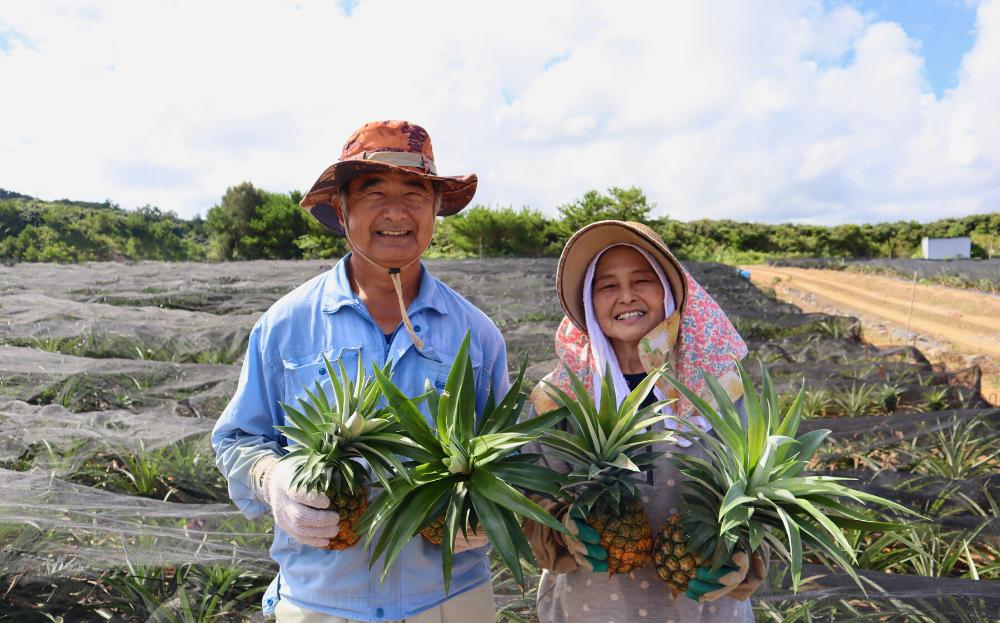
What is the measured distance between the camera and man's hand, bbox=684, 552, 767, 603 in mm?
1451

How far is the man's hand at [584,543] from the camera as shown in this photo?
4.92ft

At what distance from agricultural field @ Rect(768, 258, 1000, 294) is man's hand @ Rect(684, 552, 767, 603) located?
14833 mm

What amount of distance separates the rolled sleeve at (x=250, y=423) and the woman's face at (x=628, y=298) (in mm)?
986

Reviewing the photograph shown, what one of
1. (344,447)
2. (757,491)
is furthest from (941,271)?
(344,447)

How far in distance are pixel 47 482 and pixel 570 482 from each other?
323 cm

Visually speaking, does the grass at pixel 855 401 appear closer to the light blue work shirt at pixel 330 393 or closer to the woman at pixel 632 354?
the woman at pixel 632 354

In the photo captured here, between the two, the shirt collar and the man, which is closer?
the man

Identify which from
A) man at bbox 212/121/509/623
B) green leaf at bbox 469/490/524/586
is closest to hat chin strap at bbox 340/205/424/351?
man at bbox 212/121/509/623

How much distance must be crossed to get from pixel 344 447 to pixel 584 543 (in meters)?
0.65

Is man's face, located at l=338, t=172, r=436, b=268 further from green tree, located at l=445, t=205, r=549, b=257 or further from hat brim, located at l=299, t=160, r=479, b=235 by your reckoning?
green tree, located at l=445, t=205, r=549, b=257

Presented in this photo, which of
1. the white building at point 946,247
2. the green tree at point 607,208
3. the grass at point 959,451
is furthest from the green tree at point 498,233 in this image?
the grass at point 959,451

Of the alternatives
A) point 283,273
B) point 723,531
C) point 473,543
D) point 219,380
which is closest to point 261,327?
point 473,543

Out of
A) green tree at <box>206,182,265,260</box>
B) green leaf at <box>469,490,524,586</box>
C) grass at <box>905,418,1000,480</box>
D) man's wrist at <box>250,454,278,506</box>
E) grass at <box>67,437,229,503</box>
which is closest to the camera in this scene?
green leaf at <box>469,490,524,586</box>

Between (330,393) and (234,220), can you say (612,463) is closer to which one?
(330,393)
